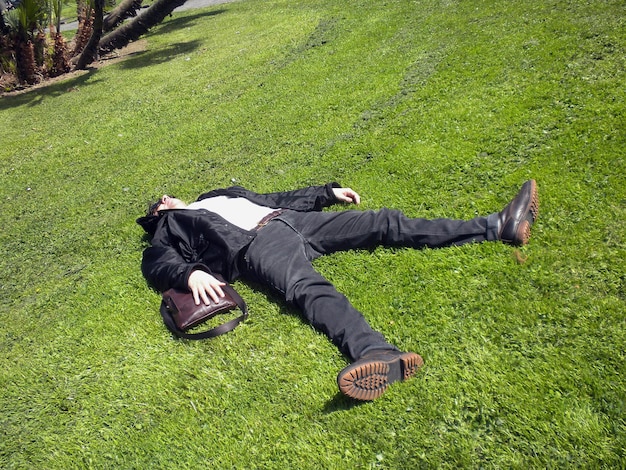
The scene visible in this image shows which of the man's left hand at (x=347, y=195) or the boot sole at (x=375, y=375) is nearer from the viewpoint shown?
the boot sole at (x=375, y=375)

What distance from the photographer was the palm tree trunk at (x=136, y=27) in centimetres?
1526

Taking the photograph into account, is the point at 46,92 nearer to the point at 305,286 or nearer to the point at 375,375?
the point at 305,286

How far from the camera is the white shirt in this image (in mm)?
4211

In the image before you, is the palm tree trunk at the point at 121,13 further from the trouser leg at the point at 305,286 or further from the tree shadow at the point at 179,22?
the trouser leg at the point at 305,286

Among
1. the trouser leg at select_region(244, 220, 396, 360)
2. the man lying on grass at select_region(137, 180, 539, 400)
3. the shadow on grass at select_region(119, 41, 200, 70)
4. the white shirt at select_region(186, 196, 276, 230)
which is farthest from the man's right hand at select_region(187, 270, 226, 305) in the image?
the shadow on grass at select_region(119, 41, 200, 70)

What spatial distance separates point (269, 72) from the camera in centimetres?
1003

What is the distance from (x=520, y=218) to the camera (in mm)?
3725

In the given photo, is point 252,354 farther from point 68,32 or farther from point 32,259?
point 68,32

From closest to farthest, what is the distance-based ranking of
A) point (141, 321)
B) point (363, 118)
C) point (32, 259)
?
point (141, 321), point (32, 259), point (363, 118)

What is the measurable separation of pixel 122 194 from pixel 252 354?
441cm

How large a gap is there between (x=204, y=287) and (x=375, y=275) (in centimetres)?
133

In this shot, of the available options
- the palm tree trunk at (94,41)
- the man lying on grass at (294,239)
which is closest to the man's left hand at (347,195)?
the man lying on grass at (294,239)

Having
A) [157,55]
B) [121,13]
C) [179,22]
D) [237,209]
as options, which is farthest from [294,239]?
[179,22]

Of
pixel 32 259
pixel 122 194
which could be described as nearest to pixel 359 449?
pixel 32 259
